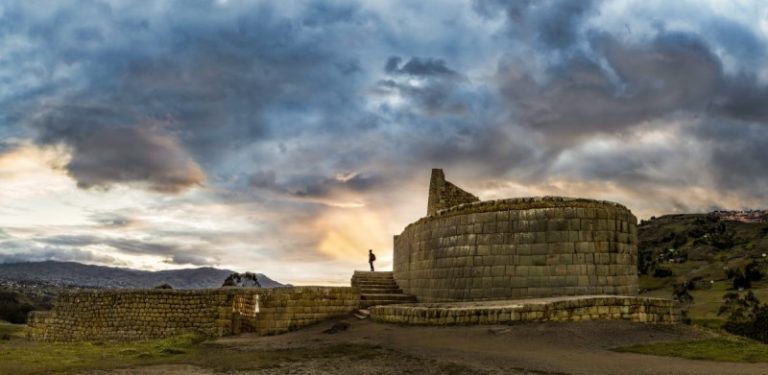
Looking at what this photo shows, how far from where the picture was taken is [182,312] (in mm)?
24172

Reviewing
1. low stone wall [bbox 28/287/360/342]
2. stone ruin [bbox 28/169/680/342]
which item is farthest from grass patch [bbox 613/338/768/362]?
low stone wall [bbox 28/287/360/342]

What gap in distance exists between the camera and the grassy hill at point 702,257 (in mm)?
42062

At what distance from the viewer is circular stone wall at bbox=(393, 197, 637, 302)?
753 inches

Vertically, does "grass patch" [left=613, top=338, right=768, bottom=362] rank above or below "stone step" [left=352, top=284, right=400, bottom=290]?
below

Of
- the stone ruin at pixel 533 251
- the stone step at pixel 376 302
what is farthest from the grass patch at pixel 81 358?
the stone ruin at pixel 533 251

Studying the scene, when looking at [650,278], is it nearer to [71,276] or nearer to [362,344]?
[362,344]

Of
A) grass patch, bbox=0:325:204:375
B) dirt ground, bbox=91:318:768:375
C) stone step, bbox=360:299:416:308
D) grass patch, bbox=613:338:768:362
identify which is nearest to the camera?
dirt ground, bbox=91:318:768:375

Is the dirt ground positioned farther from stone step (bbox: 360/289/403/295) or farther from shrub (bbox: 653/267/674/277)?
shrub (bbox: 653/267/674/277)

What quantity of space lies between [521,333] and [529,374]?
178 inches

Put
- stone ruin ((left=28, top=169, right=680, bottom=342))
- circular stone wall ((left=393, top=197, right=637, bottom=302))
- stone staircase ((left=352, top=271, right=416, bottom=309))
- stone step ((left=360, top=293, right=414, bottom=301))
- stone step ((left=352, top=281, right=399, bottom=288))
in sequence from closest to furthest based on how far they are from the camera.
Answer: stone ruin ((left=28, top=169, right=680, bottom=342)) → circular stone wall ((left=393, top=197, right=637, bottom=302)) → stone staircase ((left=352, top=271, right=416, bottom=309)) → stone step ((left=360, top=293, right=414, bottom=301)) → stone step ((left=352, top=281, right=399, bottom=288))

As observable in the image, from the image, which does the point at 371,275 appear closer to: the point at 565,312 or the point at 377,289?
the point at 377,289

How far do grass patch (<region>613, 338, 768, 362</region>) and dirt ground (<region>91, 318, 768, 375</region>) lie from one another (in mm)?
487

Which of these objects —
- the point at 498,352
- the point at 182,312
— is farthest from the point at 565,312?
the point at 182,312

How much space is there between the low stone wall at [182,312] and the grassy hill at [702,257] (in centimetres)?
2168
